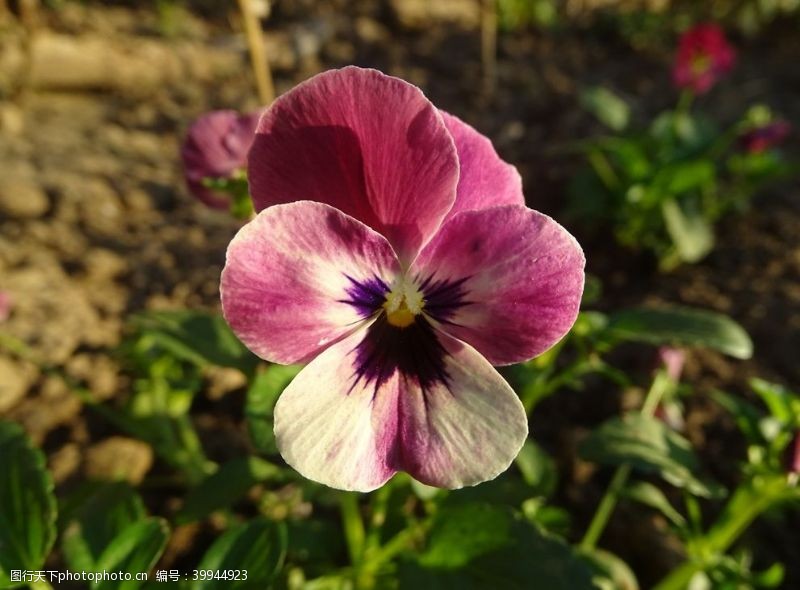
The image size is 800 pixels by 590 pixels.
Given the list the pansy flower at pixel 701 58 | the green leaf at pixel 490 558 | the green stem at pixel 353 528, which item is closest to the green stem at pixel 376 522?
the green stem at pixel 353 528

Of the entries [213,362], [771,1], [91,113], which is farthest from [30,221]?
[771,1]

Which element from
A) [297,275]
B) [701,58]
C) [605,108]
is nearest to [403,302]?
[297,275]

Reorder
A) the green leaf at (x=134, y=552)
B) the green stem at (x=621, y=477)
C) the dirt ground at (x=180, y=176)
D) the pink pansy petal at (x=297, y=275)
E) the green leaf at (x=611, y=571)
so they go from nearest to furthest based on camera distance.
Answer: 1. the pink pansy petal at (x=297, y=275)
2. the green leaf at (x=134, y=552)
3. the green leaf at (x=611, y=571)
4. the green stem at (x=621, y=477)
5. the dirt ground at (x=180, y=176)

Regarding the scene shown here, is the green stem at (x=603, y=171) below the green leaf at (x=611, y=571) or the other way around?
→ the other way around

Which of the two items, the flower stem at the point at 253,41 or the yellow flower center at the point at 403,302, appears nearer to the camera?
the yellow flower center at the point at 403,302

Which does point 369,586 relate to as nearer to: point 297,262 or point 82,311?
point 297,262

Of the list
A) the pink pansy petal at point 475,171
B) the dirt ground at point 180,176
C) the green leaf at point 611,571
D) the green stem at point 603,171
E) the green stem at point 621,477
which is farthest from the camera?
the green stem at point 603,171

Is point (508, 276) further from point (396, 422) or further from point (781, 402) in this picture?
point (781, 402)

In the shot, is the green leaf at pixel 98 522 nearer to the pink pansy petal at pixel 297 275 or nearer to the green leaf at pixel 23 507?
the green leaf at pixel 23 507
